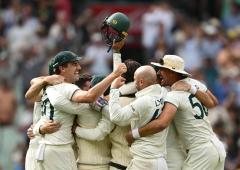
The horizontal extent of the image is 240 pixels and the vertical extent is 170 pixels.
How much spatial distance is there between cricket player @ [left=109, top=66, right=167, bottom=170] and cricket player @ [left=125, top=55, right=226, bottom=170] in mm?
394

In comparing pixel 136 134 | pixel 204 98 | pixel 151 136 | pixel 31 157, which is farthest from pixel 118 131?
pixel 31 157

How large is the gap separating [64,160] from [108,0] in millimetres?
14849

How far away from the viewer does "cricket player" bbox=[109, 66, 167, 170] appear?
44.9ft

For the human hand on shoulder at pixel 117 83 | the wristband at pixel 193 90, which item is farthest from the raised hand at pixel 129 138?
the wristband at pixel 193 90

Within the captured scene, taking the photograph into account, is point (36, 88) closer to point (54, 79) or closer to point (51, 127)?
point (54, 79)

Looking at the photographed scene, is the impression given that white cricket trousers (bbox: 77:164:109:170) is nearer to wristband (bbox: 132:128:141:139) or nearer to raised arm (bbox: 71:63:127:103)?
wristband (bbox: 132:128:141:139)

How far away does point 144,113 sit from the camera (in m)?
13.8

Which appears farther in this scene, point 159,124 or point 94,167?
point 94,167

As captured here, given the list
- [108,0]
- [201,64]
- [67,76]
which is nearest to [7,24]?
[108,0]

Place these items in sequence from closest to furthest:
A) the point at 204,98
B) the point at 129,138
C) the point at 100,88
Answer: the point at 100,88 < the point at 129,138 < the point at 204,98

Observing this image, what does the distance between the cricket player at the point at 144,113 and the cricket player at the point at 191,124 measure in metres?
0.39

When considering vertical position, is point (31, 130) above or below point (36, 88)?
below

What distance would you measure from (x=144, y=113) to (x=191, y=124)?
2.62ft

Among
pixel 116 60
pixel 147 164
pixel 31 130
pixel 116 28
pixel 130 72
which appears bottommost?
pixel 147 164
